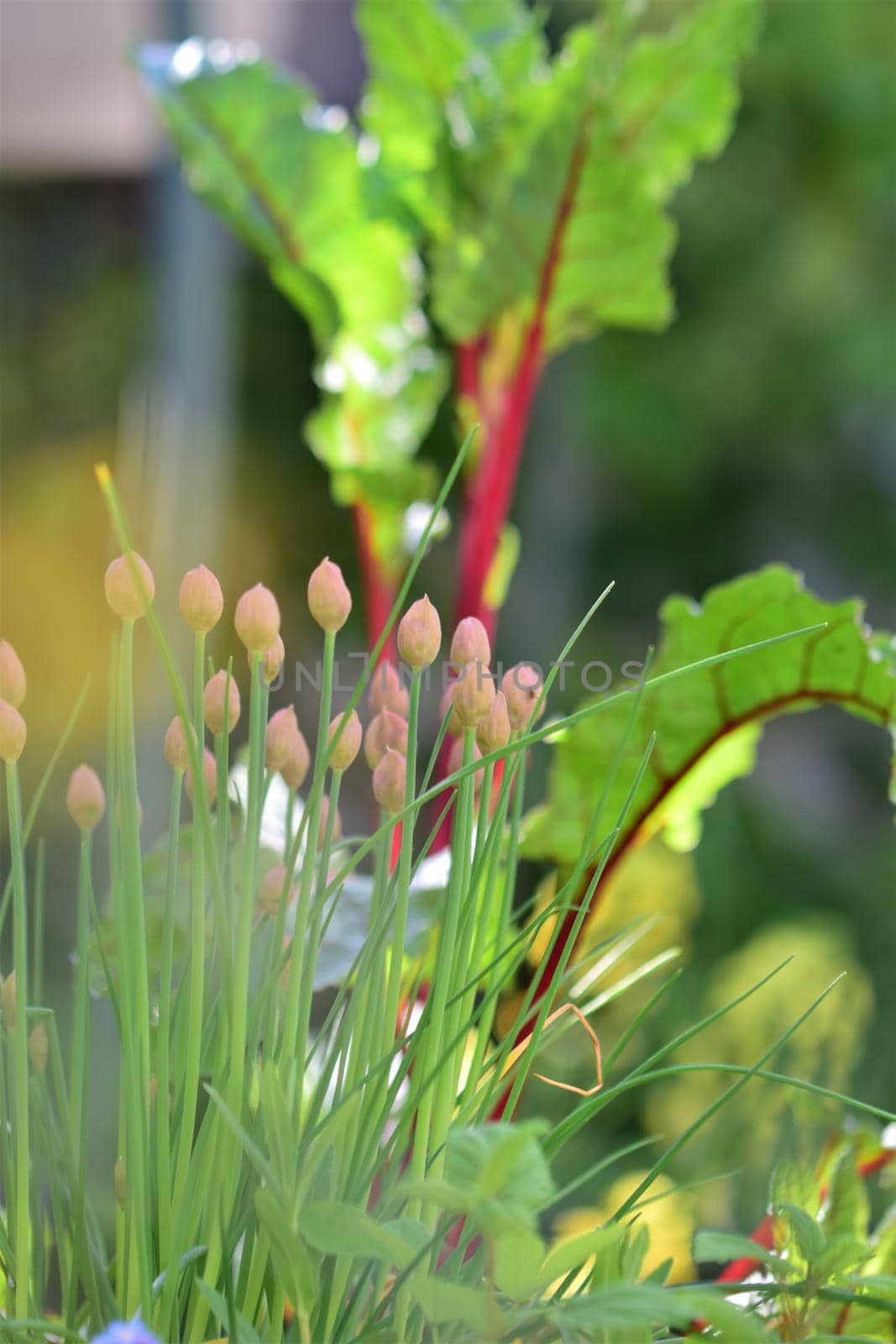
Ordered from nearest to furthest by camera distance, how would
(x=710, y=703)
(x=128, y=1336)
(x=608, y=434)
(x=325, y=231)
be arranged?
(x=128, y=1336) → (x=710, y=703) → (x=325, y=231) → (x=608, y=434)

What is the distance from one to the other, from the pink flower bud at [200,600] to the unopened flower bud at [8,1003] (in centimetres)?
8

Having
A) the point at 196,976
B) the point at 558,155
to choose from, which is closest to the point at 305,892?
the point at 196,976

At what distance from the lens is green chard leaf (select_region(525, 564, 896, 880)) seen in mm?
298

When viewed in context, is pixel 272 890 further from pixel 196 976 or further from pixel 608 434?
pixel 608 434

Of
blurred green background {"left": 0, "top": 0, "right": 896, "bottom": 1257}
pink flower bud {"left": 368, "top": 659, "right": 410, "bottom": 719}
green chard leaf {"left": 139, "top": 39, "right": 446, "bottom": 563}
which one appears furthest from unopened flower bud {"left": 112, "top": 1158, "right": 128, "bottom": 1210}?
blurred green background {"left": 0, "top": 0, "right": 896, "bottom": 1257}

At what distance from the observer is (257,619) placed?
0.21m

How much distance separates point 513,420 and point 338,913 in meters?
0.19

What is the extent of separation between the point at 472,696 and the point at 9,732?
0.08 meters

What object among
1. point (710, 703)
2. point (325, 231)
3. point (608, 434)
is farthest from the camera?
point (608, 434)

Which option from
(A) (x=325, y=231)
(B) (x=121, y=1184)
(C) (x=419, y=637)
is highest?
(A) (x=325, y=231)

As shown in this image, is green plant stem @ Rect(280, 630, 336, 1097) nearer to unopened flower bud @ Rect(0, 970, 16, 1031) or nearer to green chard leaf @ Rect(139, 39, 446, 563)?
unopened flower bud @ Rect(0, 970, 16, 1031)

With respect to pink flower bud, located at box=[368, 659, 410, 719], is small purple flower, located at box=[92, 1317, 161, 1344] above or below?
below

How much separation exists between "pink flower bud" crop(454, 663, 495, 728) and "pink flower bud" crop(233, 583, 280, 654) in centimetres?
3

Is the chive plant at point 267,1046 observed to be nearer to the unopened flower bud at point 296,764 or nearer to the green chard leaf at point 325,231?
the unopened flower bud at point 296,764
